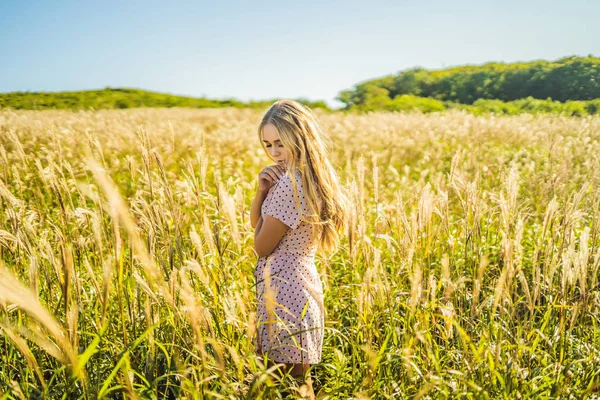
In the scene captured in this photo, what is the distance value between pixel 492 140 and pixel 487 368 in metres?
6.54

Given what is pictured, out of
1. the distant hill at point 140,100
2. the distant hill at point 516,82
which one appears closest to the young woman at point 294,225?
the distant hill at point 516,82

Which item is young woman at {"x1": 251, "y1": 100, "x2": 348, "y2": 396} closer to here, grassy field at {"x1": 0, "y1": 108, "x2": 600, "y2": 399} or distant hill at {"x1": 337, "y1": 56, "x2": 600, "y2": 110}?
grassy field at {"x1": 0, "y1": 108, "x2": 600, "y2": 399}

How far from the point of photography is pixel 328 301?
2588 millimetres

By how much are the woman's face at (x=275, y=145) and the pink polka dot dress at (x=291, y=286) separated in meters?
0.16

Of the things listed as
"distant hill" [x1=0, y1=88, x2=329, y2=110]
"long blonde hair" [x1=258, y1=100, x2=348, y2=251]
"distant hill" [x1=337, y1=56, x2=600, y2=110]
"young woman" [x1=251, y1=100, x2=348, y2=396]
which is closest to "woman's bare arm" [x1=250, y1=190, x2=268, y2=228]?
"young woman" [x1=251, y1=100, x2=348, y2=396]

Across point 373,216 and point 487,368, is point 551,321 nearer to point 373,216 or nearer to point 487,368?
point 487,368

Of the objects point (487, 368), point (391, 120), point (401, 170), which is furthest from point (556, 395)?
point (391, 120)

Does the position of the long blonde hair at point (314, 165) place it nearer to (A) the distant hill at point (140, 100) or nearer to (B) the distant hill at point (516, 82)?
(B) the distant hill at point (516, 82)

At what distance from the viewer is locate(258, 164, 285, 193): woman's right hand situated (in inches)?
84.0

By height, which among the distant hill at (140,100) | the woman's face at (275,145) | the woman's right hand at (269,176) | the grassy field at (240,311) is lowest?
the grassy field at (240,311)

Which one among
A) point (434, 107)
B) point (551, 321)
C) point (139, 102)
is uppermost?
point (139, 102)

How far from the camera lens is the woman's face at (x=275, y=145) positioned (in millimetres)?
2145

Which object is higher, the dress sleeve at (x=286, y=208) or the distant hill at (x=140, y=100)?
the distant hill at (x=140, y=100)

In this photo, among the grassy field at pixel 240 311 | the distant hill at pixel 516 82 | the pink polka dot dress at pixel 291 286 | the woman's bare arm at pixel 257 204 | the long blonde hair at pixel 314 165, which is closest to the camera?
the grassy field at pixel 240 311
